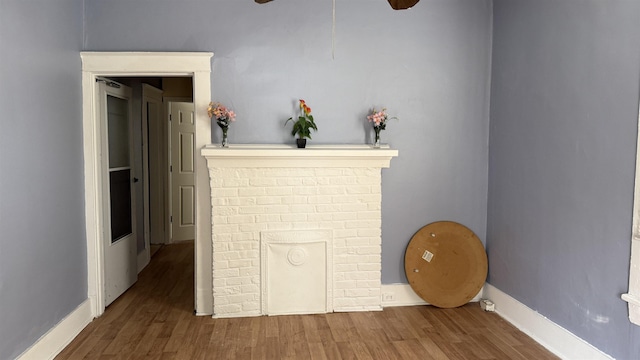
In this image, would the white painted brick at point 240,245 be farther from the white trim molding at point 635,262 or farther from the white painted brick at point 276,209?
the white trim molding at point 635,262

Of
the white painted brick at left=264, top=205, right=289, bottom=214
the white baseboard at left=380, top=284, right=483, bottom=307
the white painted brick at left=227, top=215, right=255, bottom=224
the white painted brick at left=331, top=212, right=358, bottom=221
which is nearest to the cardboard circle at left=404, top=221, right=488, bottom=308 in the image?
the white baseboard at left=380, top=284, right=483, bottom=307

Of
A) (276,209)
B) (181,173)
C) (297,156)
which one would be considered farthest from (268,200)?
(181,173)

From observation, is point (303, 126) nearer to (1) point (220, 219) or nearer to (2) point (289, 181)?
(2) point (289, 181)

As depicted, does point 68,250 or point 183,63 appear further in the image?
point 183,63

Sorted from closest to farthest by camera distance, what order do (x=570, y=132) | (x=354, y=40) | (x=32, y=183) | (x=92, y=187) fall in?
(x=32, y=183), (x=570, y=132), (x=92, y=187), (x=354, y=40)

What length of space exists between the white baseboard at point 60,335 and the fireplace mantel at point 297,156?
4.89 ft

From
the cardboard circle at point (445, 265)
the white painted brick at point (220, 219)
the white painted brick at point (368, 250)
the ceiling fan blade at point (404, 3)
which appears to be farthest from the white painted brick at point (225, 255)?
the ceiling fan blade at point (404, 3)

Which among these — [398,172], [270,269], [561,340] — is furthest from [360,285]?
[561,340]

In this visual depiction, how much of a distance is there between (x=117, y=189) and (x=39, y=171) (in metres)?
1.25

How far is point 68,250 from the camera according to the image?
3.11 m

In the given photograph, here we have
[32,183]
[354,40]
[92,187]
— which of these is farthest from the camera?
[354,40]

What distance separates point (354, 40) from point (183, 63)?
4.63 feet

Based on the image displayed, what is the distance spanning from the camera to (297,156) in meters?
3.47

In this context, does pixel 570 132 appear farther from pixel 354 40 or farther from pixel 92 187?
pixel 92 187
